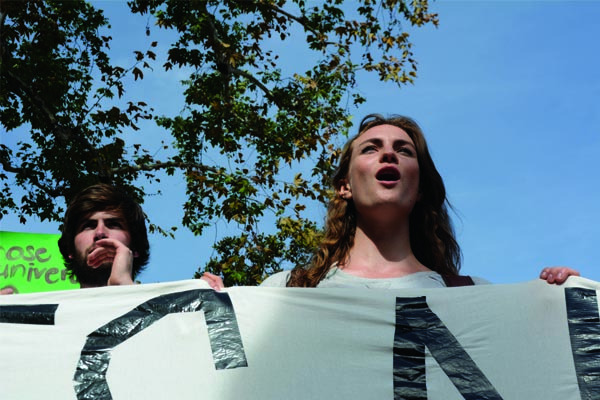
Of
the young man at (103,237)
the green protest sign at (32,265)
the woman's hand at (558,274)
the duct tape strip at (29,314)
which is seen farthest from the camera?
the green protest sign at (32,265)

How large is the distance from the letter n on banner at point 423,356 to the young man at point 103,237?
113 centimetres

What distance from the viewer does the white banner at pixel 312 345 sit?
2605 millimetres

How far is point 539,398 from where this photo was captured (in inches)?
100

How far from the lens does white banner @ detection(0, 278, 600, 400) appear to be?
8.55ft

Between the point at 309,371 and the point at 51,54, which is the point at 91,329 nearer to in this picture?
the point at 309,371

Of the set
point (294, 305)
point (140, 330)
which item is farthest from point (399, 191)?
point (140, 330)

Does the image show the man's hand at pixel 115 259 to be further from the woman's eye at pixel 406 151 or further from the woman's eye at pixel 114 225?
the woman's eye at pixel 406 151

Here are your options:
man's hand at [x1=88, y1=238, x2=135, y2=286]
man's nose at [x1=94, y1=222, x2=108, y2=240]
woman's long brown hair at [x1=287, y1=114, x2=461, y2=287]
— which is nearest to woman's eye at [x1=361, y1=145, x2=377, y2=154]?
woman's long brown hair at [x1=287, y1=114, x2=461, y2=287]

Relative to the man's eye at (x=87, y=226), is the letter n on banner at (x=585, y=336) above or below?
below

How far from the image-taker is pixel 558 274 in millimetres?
2742

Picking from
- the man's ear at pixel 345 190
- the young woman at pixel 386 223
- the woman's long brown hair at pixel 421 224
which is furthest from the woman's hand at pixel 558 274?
the man's ear at pixel 345 190

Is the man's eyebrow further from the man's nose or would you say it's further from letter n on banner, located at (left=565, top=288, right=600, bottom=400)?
the man's nose

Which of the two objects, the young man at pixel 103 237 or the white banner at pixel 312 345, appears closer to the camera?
the white banner at pixel 312 345

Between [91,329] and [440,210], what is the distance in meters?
1.39
